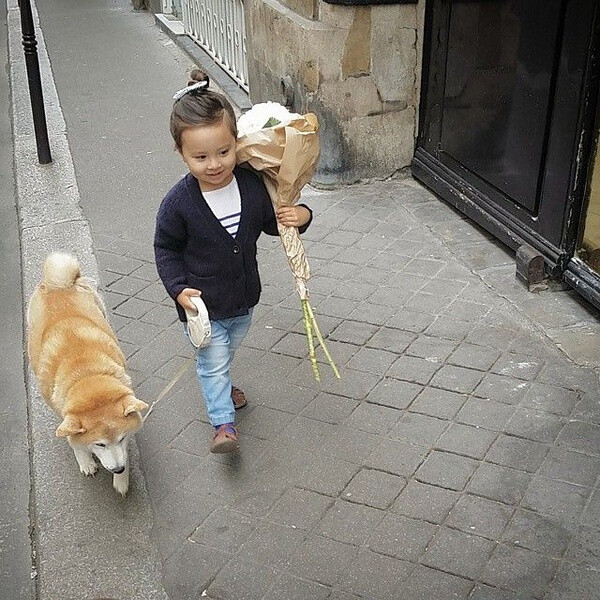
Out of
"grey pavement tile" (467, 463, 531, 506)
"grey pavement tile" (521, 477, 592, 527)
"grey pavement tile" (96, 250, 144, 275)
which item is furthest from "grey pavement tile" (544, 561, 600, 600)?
"grey pavement tile" (96, 250, 144, 275)

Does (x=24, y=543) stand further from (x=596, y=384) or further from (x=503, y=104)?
(x=503, y=104)

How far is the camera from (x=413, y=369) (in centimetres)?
413

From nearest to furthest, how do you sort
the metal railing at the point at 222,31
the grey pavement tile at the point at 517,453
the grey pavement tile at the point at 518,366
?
the grey pavement tile at the point at 517,453, the grey pavement tile at the point at 518,366, the metal railing at the point at 222,31

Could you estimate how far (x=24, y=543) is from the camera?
3.33 metres

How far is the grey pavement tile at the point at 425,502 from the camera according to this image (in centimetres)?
323

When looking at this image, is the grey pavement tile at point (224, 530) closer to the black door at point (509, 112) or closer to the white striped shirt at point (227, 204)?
the white striped shirt at point (227, 204)

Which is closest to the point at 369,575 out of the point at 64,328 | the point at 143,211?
the point at 64,328

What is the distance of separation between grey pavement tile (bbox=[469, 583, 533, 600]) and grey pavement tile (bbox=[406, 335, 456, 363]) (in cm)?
148

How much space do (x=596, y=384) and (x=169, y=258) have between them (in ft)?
7.16

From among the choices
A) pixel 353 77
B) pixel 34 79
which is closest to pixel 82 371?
pixel 353 77

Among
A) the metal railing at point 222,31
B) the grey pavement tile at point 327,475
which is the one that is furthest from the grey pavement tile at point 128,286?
the metal railing at point 222,31

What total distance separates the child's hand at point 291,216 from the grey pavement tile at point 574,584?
5.51 ft

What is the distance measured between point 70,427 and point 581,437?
222cm

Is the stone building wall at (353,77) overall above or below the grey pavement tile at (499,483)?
above
